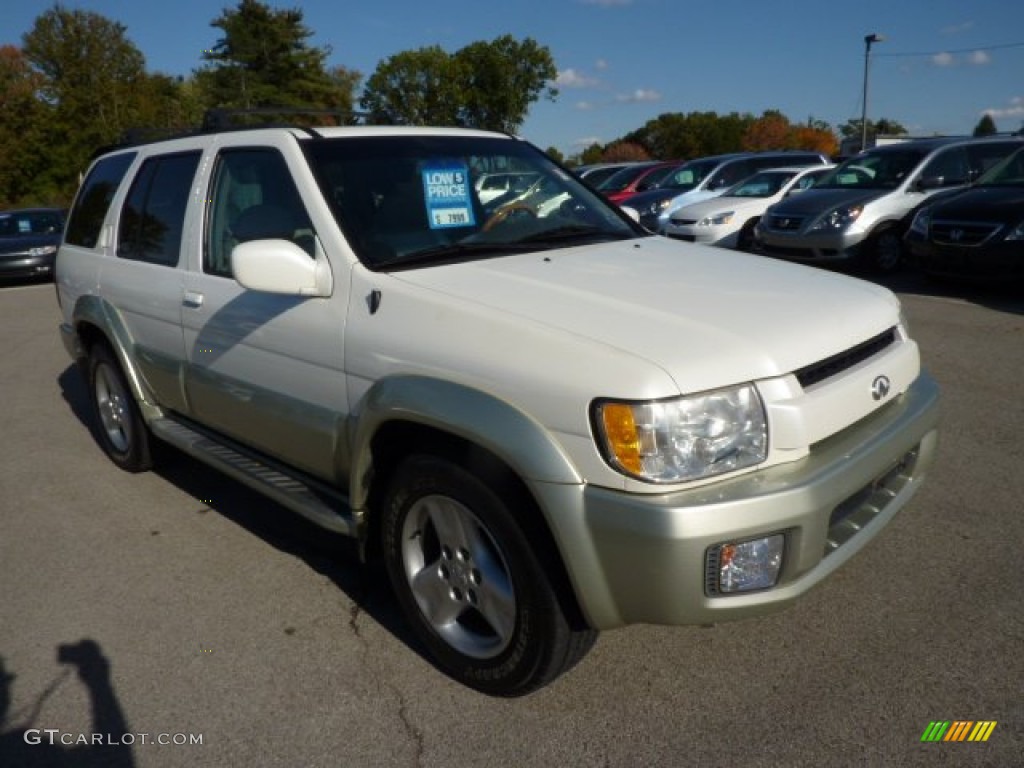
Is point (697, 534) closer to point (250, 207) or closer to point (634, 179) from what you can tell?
point (250, 207)

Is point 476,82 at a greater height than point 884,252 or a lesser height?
greater

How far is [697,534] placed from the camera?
6.98ft

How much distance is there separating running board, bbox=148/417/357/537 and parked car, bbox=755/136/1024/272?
27.6ft

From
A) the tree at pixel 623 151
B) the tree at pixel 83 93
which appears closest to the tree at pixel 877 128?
the tree at pixel 623 151

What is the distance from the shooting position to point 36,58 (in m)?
52.4

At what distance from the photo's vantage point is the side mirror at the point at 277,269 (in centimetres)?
283

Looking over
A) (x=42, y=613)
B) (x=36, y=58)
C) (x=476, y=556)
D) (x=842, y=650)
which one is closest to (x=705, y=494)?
(x=476, y=556)

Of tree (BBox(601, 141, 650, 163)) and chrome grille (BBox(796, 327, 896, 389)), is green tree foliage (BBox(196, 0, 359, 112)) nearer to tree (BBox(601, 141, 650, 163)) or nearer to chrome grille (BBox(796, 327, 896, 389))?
tree (BBox(601, 141, 650, 163))

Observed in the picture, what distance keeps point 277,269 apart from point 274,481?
968 mm

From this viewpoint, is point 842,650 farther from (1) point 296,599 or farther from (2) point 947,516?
(1) point 296,599

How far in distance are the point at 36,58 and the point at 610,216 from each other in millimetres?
60363

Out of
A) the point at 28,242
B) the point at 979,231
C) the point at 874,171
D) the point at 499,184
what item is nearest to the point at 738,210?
the point at 874,171

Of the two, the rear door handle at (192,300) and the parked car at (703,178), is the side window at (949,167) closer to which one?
the parked car at (703,178)

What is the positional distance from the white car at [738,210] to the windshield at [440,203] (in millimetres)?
9074
